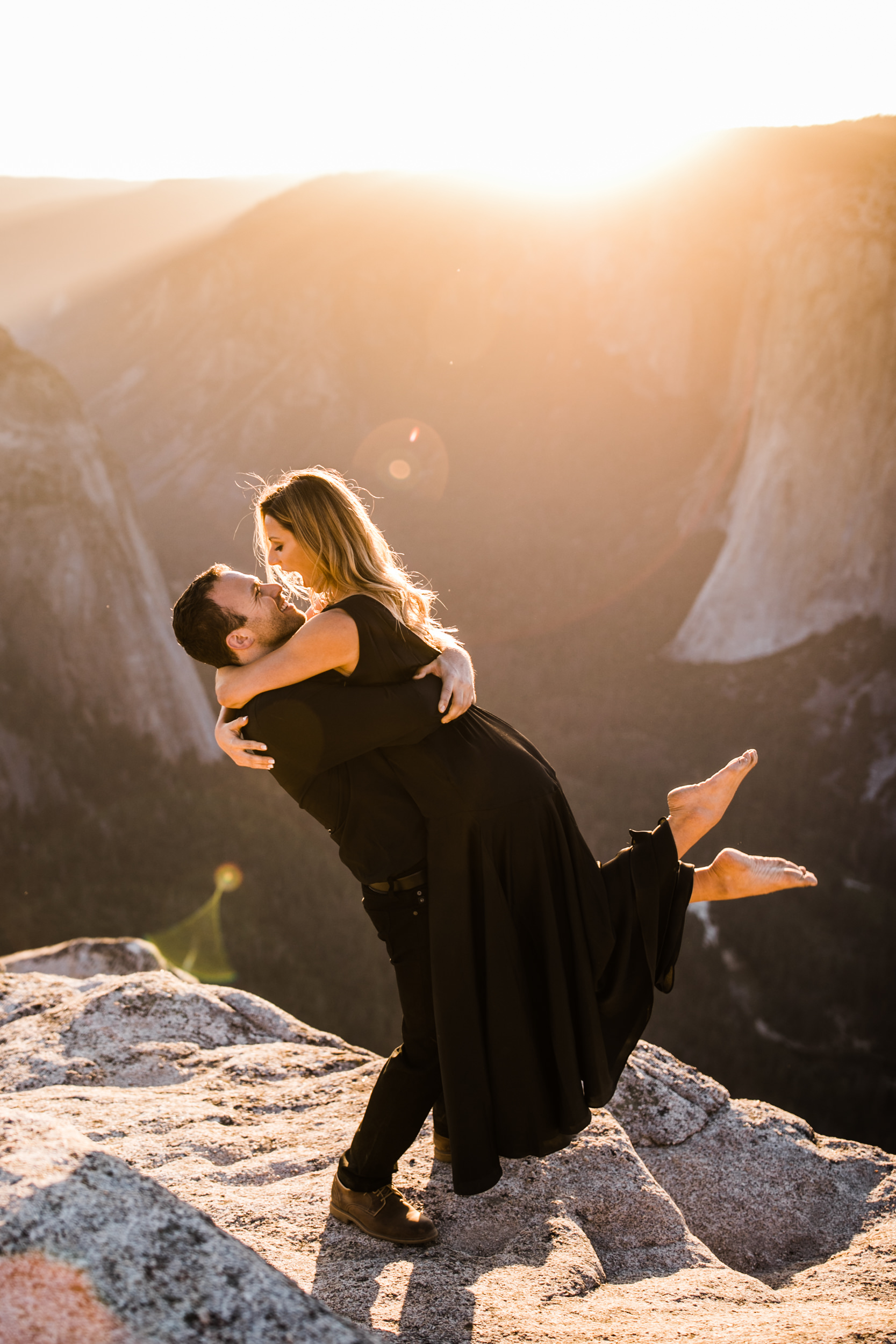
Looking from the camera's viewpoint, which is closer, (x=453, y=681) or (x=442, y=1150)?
(x=453, y=681)

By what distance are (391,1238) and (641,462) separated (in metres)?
31.7

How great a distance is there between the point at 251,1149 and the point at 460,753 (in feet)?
5.59

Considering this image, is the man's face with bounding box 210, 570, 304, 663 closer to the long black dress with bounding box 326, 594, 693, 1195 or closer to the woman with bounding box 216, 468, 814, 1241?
the woman with bounding box 216, 468, 814, 1241

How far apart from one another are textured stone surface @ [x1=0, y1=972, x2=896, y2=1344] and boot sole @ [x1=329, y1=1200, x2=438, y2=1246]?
0.09 feet

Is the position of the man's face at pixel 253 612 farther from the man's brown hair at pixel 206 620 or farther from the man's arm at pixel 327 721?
the man's arm at pixel 327 721

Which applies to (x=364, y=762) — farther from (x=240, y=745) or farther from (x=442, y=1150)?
(x=442, y=1150)

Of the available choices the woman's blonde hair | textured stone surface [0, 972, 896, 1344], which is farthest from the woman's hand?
textured stone surface [0, 972, 896, 1344]

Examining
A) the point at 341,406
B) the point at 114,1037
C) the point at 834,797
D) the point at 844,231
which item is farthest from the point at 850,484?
the point at 341,406

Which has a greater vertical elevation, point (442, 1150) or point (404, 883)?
point (404, 883)

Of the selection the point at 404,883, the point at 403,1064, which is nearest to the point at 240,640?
the point at 404,883

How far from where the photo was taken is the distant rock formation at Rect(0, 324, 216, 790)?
12633 millimetres

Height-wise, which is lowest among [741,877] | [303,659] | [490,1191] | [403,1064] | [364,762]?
[490,1191]

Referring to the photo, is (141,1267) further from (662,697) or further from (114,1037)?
(662,697)

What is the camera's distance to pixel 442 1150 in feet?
9.22
